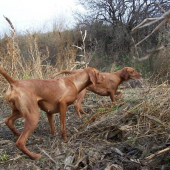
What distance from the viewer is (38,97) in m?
3.41

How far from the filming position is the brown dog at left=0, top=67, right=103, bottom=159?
307 cm

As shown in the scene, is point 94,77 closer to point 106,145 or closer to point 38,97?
point 38,97

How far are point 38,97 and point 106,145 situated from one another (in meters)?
1.21

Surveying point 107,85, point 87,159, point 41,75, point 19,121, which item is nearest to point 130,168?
point 87,159

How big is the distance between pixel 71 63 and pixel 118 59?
29.9 feet

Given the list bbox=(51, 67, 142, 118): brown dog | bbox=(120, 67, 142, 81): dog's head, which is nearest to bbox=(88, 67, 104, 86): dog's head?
bbox=(51, 67, 142, 118): brown dog

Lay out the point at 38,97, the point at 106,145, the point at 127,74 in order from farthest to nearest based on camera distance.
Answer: the point at 127,74 < the point at 38,97 < the point at 106,145

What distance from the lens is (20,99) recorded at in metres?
3.06

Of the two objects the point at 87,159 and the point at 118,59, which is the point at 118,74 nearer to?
the point at 87,159

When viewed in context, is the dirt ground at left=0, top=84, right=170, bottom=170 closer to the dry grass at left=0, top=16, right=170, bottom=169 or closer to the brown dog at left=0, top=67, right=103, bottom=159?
the dry grass at left=0, top=16, right=170, bottom=169

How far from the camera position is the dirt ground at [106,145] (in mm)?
2596

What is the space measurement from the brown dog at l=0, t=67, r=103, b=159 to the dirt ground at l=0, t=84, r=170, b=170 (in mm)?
227

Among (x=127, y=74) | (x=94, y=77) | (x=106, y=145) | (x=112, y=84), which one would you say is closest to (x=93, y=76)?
(x=94, y=77)

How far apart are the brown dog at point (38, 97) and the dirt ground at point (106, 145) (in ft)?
0.75
